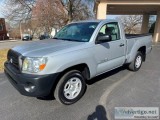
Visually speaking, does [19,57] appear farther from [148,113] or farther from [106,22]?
[148,113]

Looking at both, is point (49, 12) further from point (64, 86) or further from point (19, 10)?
point (64, 86)

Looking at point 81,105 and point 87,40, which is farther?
point 87,40

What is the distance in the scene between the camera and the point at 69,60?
3174 mm

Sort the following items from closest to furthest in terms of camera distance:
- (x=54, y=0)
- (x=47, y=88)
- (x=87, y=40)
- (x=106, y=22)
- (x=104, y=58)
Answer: (x=47, y=88) < (x=87, y=40) < (x=104, y=58) < (x=106, y=22) < (x=54, y=0)

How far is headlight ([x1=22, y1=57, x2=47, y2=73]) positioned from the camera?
2912 mm

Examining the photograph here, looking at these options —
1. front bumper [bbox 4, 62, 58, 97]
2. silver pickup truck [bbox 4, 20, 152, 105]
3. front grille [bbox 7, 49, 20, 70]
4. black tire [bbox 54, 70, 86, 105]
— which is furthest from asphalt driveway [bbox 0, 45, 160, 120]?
front grille [bbox 7, 49, 20, 70]

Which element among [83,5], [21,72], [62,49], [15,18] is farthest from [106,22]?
[15,18]

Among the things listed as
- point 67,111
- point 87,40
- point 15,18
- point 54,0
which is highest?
point 54,0

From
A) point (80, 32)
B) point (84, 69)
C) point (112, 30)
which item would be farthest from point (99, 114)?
point (112, 30)

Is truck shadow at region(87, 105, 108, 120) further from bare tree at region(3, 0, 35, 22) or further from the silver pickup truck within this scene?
bare tree at region(3, 0, 35, 22)

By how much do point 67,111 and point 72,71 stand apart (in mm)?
853

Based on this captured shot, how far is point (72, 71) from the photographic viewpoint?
3410 millimetres

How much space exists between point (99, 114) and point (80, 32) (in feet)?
7.15

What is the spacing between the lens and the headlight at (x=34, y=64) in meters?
2.91
